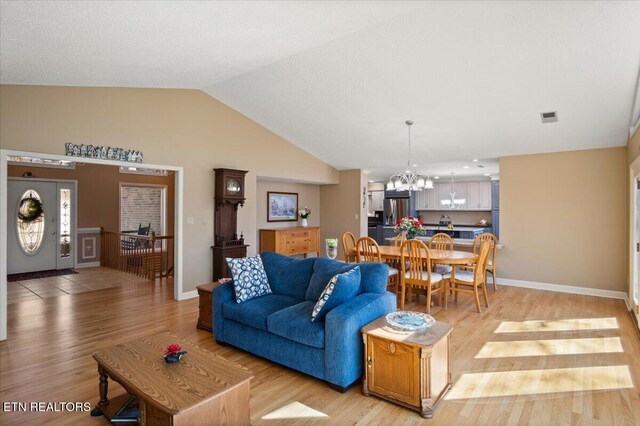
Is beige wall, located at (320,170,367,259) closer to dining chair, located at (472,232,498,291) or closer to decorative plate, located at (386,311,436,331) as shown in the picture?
dining chair, located at (472,232,498,291)

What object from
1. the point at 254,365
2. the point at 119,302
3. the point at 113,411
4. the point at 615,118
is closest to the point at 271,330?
the point at 254,365

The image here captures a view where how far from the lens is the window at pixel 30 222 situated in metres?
7.62

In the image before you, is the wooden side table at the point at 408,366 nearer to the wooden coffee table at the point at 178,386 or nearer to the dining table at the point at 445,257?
the wooden coffee table at the point at 178,386

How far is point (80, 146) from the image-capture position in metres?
4.45

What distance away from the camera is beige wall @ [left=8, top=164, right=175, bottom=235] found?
8.34 metres

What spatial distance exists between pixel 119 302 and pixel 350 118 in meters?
4.53

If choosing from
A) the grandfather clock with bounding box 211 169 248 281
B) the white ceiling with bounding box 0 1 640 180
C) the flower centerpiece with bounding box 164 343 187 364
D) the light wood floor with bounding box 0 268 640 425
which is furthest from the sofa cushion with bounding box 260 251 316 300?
the white ceiling with bounding box 0 1 640 180

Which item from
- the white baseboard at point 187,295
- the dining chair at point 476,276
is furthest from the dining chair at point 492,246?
the white baseboard at point 187,295

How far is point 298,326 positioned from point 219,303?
1093 mm

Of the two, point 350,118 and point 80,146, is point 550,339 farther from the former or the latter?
point 80,146

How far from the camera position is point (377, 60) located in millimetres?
4133

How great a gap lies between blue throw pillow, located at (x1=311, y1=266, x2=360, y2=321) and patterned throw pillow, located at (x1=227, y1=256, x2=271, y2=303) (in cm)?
89

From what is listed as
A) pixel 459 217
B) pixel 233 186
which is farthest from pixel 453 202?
pixel 233 186

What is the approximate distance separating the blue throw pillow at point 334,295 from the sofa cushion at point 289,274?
2.27ft
